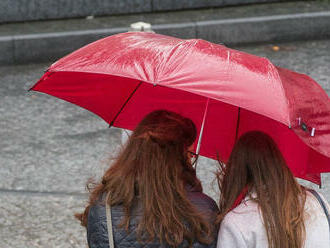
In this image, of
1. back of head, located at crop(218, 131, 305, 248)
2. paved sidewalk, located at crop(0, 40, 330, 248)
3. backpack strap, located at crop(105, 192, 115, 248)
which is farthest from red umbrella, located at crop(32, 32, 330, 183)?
paved sidewalk, located at crop(0, 40, 330, 248)

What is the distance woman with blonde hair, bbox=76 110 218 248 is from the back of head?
13 centimetres

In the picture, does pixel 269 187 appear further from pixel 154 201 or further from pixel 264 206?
pixel 154 201

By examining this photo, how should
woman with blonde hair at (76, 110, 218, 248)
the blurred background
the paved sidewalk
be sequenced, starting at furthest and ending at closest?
the blurred background
the paved sidewalk
woman with blonde hair at (76, 110, 218, 248)

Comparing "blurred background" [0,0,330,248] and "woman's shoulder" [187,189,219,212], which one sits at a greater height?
"woman's shoulder" [187,189,219,212]

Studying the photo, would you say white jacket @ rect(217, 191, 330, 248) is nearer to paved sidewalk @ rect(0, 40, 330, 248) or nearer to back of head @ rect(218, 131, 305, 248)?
back of head @ rect(218, 131, 305, 248)

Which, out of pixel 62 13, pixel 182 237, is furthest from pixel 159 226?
pixel 62 13

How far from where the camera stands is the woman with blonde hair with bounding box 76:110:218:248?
9.64 feet

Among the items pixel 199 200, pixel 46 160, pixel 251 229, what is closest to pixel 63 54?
pixel 46 160

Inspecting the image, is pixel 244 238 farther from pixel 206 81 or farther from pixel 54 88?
pixel 54 88

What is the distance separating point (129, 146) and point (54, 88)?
31.7 inches

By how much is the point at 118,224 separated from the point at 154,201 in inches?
6.5

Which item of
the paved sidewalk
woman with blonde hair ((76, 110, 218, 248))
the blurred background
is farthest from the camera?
the blurred background

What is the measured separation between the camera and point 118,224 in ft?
9.70

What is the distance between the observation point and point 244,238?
9.73 ft
